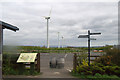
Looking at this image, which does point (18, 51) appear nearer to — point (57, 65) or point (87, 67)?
point (57, 65)

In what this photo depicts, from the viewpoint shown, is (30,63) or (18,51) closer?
(30,63)

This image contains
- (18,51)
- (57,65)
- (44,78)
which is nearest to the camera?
(44,78)

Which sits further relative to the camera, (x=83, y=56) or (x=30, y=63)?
(x=83, y=56)

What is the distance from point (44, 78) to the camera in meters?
7.38

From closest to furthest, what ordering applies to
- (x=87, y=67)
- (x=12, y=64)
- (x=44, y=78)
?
1. (x=44, y=78)
2. (x=87, y=67)
3. (x=12, y=64)

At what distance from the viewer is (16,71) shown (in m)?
8.36

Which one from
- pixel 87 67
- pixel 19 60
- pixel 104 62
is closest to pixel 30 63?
pixel 19 60

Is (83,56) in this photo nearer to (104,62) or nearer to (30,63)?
(104,62)

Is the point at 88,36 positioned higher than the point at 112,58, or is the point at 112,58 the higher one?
the point at 88,36

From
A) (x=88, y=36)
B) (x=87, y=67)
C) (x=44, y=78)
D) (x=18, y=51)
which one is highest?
(x=88, y=36)

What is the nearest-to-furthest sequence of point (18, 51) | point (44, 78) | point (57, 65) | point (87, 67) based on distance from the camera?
point (44, 78), point (87, 67), point (18, 51), point (57, 65)

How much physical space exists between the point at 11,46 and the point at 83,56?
4811 mm

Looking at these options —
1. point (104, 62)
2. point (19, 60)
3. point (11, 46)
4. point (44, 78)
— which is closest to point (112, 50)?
point (104, 62)

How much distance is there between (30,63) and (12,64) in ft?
3.64
